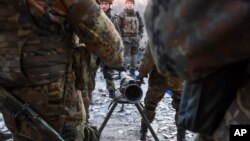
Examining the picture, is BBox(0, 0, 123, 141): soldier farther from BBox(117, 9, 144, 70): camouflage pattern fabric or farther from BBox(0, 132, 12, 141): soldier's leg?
BBox(117, 9, 144, 70): camouflage pattern fabric

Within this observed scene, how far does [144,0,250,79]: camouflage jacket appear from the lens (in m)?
0.80

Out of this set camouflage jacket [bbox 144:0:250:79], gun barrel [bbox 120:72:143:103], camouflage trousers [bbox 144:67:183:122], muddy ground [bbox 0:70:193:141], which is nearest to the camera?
camouflage jacket [bbox 144:0:250:79]

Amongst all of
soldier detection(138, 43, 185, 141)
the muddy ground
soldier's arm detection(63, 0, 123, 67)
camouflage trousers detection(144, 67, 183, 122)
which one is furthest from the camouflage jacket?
the muddy ground

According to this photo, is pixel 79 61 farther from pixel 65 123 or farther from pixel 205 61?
pixel 205 61

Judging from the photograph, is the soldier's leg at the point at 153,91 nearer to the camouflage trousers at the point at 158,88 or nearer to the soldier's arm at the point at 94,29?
the camouflage trousers at the point at 158,88

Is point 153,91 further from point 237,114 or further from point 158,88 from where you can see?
point 237,114

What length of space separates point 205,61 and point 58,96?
144cm

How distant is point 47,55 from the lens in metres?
2.09

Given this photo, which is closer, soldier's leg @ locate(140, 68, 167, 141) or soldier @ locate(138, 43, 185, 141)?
soldier @ locate(138, 43, 185, 141)

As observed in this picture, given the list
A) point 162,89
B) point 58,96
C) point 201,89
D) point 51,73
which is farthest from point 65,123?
point 162,89

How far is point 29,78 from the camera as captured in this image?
2080 millimetres

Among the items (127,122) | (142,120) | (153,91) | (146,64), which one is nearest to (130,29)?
(127,122)

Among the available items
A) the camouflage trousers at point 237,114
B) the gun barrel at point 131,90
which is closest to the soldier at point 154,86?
the gun barrel at point 131,90

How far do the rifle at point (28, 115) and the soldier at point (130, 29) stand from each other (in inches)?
332
